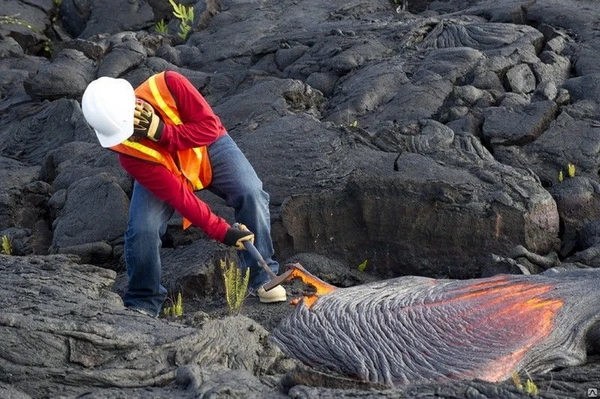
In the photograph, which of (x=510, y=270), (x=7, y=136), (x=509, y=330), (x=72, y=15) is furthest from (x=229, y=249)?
(x=72, y=15)

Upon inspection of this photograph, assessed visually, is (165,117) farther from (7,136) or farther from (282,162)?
(7,136)

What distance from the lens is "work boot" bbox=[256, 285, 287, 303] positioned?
779cm

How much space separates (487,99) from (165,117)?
4.33 meters

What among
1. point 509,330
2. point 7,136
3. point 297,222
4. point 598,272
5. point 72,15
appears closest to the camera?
point 509,330

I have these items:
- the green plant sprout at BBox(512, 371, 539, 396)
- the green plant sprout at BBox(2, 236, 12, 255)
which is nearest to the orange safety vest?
the green plant sprout at BBox(2, 236, 12, 255)

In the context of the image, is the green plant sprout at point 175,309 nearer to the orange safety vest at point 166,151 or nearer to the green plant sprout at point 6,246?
the orange safety vest at point 166,151

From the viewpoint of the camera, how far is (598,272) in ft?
23.7

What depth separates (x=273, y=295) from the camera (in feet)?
25.6

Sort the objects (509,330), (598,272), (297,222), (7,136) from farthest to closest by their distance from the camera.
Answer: (7,136) < (297,222) < (598,272) < (509,330)

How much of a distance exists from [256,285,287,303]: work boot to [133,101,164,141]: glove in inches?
52.5

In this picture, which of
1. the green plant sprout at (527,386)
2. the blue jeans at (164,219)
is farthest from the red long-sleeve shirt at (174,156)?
the green plant sprout at (527,386)

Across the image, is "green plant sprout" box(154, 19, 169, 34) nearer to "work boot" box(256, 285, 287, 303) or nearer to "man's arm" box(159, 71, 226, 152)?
"man's arm" box(159, 71, 226, 152)

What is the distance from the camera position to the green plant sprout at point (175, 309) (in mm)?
7832

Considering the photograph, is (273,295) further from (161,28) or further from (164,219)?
(161,28)
